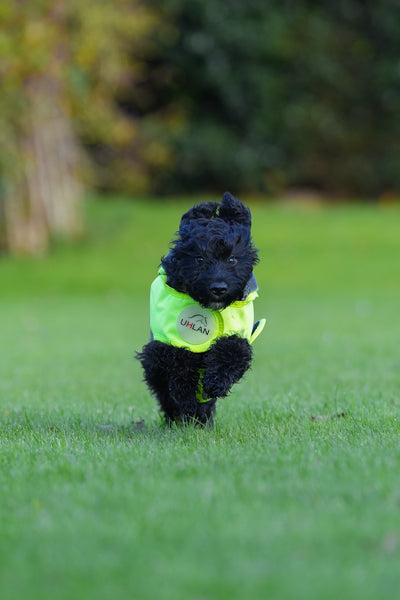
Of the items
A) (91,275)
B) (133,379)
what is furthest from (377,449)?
(91,275)

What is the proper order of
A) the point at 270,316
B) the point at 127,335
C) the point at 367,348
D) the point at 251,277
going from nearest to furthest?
1. the point at 251,277
2. the point at 367,348
3. the point at 127,335
4. the point at 270,316

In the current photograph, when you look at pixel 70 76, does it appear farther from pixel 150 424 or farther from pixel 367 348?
pixel 150 424

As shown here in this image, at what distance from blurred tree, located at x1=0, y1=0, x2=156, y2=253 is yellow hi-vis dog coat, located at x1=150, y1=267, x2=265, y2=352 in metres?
18.6

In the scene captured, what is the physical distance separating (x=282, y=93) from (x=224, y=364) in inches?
1414

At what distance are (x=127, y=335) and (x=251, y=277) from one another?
953cm

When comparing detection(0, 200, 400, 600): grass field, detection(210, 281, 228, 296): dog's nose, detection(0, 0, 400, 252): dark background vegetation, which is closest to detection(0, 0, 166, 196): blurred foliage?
detection(0, 0, 400, 252): dark background vegetation

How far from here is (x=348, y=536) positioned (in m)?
3.58

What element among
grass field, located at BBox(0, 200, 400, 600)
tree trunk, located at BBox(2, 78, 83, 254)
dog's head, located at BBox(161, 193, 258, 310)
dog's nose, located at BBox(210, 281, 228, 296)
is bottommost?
grass field, located at BBox(0, 200, 400, 600)

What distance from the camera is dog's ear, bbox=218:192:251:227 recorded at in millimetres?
5887

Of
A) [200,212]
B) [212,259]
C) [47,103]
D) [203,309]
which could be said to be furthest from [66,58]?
[212,259]

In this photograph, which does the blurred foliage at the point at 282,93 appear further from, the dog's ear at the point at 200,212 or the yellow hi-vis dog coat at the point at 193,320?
the yellow hi-vis dog coat at the point at 193,320

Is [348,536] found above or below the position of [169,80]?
below

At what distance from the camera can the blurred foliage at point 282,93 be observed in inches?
1540

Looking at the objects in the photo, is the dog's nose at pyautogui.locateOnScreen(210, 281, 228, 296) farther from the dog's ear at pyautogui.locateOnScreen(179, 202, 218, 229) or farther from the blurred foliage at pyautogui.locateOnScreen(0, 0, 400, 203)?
the blurred foliage at pyautogui.locateOnScreen(0, 0, 400, 203)
